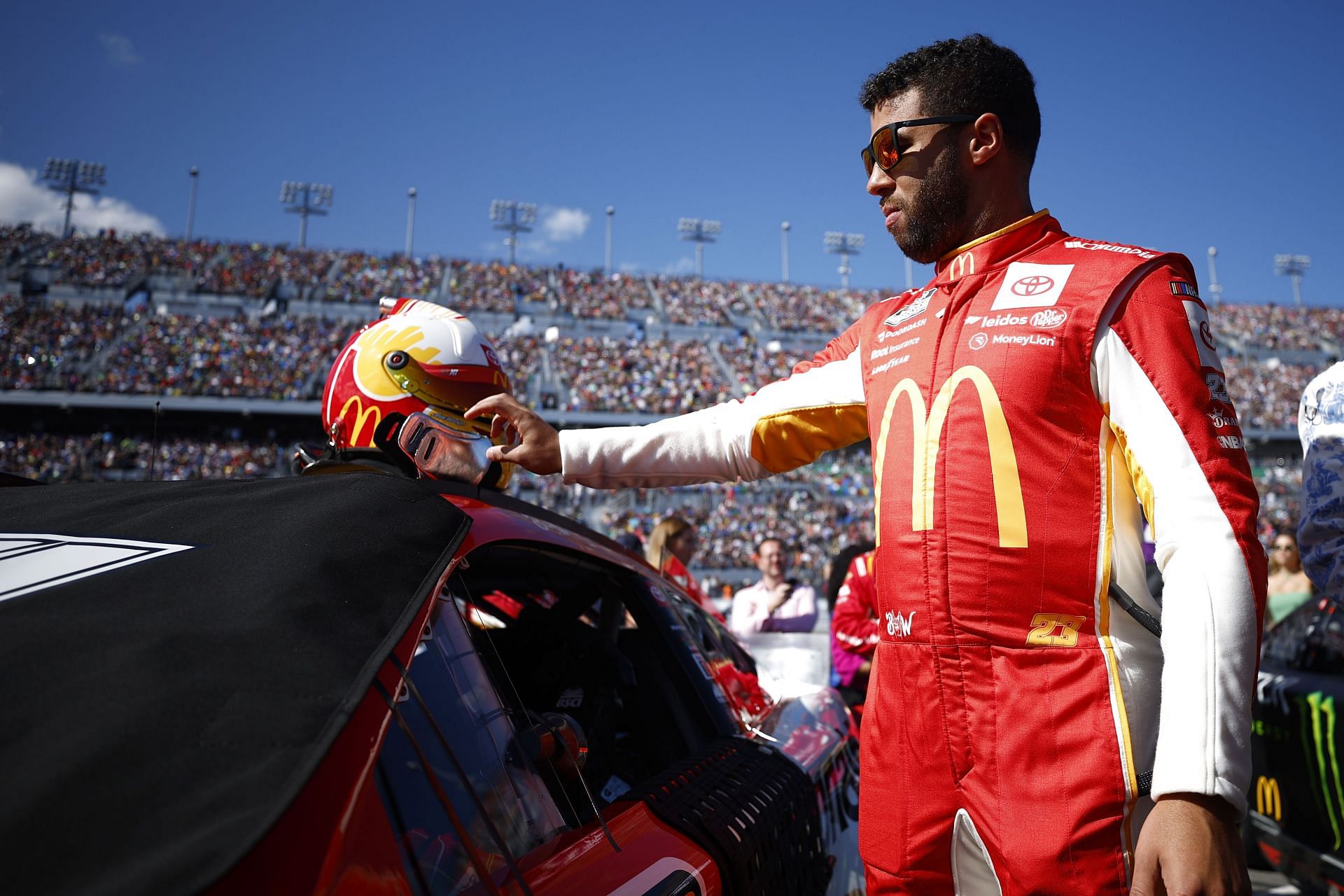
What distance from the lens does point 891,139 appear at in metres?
1.66

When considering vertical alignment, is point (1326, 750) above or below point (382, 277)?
below

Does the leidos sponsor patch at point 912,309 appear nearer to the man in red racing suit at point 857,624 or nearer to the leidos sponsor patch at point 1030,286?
the leidos sponsor patch at point 1030,286

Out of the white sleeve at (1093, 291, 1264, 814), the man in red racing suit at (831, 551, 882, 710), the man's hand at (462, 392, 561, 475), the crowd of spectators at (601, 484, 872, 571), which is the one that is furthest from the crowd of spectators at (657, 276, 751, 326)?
the white sleeve at (1093, 291, 1264, 814)

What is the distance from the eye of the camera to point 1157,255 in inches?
55.2

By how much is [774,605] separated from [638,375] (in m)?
25.5

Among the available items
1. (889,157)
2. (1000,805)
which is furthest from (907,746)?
(889,157)

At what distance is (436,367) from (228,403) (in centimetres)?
2630

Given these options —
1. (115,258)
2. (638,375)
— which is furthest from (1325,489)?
(115,258)

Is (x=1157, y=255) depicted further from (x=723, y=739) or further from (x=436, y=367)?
(x=436, y=367)

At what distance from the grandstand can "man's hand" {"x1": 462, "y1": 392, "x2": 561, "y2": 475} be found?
18190 mm

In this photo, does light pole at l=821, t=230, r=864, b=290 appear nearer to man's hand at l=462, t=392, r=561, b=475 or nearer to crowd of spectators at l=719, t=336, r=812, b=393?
crowd of spectators at l=719, t=336, r=812, b=393

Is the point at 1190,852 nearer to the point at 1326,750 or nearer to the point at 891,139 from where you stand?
the point at 891,139

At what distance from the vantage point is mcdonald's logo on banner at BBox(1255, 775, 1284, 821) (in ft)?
12.0

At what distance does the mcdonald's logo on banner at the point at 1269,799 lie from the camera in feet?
12.0
